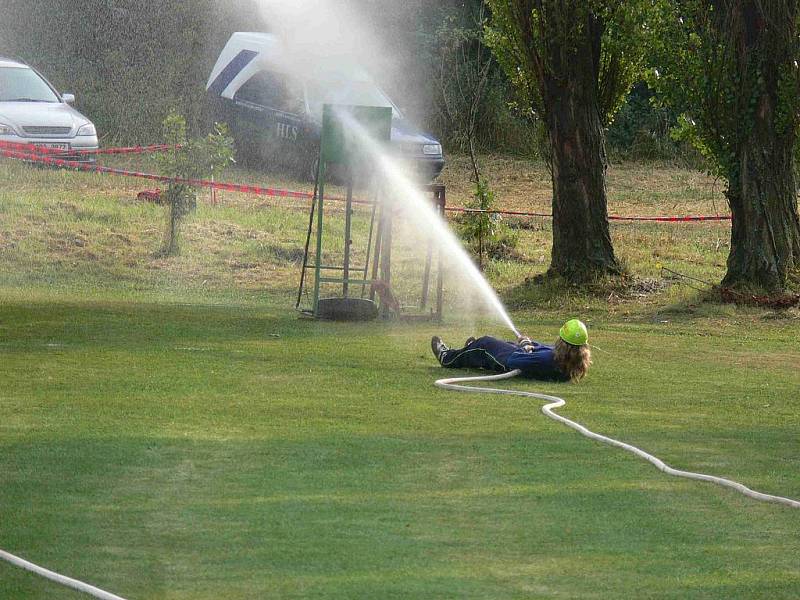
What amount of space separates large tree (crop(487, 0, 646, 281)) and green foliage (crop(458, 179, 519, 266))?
119cm

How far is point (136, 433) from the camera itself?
359 inches

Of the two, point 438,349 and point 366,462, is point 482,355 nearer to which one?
point 438,349

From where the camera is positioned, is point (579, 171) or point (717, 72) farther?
point (579, 171)

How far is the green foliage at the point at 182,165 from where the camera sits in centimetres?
2273

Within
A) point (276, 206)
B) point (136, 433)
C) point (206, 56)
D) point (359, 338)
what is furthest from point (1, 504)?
point (206, 56)

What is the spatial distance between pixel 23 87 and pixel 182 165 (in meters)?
6.49

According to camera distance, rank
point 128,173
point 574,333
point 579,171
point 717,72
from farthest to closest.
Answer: point 128,173 → point 579,171 → point 717,72 → point 574,333

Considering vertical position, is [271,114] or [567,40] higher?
[567,40]

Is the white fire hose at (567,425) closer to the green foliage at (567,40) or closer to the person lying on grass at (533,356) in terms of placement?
the person lying on grass at (533,356)

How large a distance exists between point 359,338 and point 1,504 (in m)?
8.11

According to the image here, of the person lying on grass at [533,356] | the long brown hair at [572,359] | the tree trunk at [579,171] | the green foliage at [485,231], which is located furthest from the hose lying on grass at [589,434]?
the green foliage at [485,231]

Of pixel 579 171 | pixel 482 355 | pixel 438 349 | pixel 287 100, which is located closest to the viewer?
pixel 482 355

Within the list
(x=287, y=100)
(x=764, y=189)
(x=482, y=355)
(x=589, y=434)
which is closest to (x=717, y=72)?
(x=764, y=189)

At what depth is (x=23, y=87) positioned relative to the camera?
2764cm
